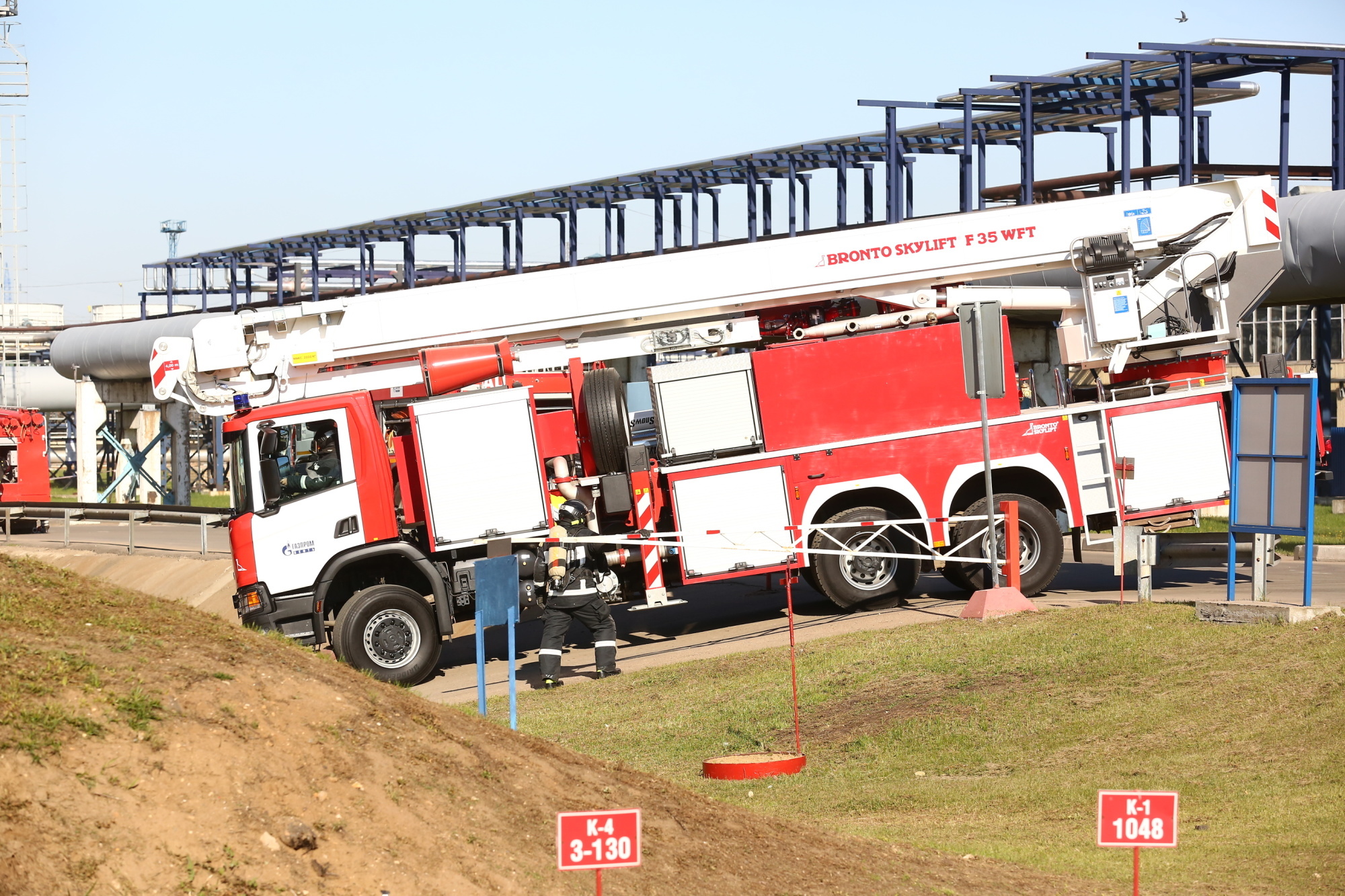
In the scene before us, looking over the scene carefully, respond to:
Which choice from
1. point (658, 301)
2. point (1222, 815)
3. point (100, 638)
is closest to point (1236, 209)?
point (658, 301)

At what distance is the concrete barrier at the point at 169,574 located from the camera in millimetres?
20703

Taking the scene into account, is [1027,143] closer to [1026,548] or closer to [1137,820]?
[1026,548]

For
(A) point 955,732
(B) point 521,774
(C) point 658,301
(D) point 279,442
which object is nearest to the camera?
(B) point 521,774

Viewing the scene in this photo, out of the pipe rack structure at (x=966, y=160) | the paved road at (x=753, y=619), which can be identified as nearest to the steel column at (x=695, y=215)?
the pipe rack structure at (x=966, y=160)

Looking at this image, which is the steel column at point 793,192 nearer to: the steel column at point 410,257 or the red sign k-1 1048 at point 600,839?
the steel column at point 410,257

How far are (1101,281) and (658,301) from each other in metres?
5.18

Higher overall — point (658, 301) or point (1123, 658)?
point (658, 301)

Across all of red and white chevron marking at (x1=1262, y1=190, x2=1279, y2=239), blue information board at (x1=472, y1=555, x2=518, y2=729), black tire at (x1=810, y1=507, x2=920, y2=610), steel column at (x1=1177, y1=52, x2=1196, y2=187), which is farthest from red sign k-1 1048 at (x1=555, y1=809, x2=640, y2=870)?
steel column at (x1=1177, y1=52, x2=1196, y2=187)

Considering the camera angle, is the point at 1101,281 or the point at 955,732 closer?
the point at 955,732

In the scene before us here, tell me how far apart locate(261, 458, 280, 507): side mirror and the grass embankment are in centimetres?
362

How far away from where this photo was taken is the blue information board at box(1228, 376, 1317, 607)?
11930 mm

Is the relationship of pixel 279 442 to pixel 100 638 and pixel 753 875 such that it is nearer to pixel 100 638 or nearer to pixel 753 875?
pixel 100 638

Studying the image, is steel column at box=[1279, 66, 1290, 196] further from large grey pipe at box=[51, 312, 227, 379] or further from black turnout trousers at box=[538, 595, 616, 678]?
large grey pipe at box=[51, 312, 227, 379]

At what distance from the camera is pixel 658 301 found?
16.6 m
